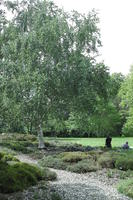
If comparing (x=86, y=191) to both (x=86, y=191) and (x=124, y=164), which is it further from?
(x=124, y=164)

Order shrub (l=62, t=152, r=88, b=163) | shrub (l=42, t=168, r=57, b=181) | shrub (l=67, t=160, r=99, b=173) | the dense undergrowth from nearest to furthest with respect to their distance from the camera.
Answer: the dense undergrowth
shrub (l=42, t=168, r=57, b=181)
shrub (l=67, t=160, r=99, b=173)
shrub (l=62, t=152, r=88, b=163)

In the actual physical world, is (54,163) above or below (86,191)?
above

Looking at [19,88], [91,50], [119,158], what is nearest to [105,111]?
[91,50]

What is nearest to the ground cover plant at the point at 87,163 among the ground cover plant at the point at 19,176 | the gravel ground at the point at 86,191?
the gravel ground at the point at 86,191

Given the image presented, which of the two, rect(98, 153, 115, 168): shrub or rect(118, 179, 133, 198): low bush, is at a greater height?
rect(98, 153, 115, 168): shrub

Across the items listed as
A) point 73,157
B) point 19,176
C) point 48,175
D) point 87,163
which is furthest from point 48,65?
point 19,176

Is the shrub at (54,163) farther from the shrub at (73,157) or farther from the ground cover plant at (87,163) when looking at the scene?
the shrub at (73,157)

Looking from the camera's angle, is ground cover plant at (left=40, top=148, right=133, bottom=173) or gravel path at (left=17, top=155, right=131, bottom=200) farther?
ground cover plant at (left=40, top=148, right=133, bottom=173)

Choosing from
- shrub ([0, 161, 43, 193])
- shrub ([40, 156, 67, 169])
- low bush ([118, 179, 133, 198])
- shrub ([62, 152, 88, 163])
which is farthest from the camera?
shrub ([62, 152, 88, 163])

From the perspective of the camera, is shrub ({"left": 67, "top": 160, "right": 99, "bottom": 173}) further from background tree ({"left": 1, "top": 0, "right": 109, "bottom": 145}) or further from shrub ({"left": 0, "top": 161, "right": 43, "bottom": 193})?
background tree ({"left": 1, "top": 0, "right": 109, "bottom": 145})

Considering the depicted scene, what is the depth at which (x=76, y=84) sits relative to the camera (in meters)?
22.3

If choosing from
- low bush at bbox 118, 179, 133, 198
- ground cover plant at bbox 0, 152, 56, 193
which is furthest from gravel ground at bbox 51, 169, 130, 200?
ground cover plant at bbox 0, 152, 56, 193

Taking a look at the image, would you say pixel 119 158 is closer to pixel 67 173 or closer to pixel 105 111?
pixel 67 173

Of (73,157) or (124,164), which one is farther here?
(73,157)
